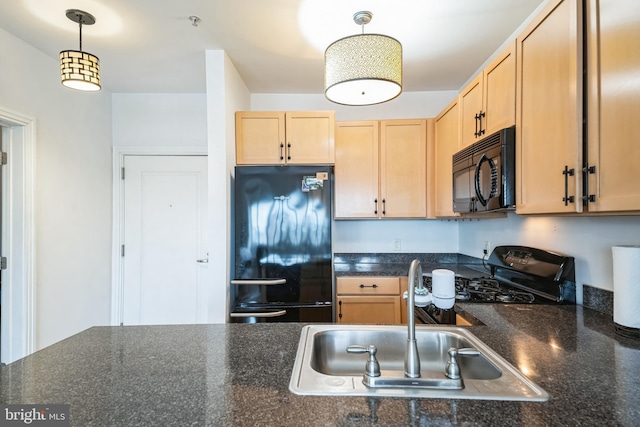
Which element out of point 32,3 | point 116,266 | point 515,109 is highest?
point 32,3

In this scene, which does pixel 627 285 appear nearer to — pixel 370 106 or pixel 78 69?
pixel 370 106

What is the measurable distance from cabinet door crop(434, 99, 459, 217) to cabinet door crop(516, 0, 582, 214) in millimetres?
836

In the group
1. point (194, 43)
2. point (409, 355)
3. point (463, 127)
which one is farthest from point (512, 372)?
point (194, 43)

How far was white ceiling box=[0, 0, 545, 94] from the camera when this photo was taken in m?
1.83

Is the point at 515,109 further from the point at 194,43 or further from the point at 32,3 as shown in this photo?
the point at 32,3

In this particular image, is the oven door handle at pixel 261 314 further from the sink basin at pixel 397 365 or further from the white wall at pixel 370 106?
the white wall at pixel 370 106

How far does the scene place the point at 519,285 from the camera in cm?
191

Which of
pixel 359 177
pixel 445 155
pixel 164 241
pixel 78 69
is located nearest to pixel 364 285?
pixel 359 177

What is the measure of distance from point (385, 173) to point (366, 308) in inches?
46.9

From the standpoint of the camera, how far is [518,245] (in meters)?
2.13

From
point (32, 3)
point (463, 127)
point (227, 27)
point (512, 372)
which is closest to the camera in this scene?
point (512, 372)

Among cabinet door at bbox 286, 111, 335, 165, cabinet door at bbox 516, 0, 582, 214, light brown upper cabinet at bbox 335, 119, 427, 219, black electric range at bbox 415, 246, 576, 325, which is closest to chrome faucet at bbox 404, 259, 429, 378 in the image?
black electric range at bbox 415, 246, 576, 325

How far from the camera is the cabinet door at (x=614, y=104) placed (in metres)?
0.95

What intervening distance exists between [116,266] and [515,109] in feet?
11.4
